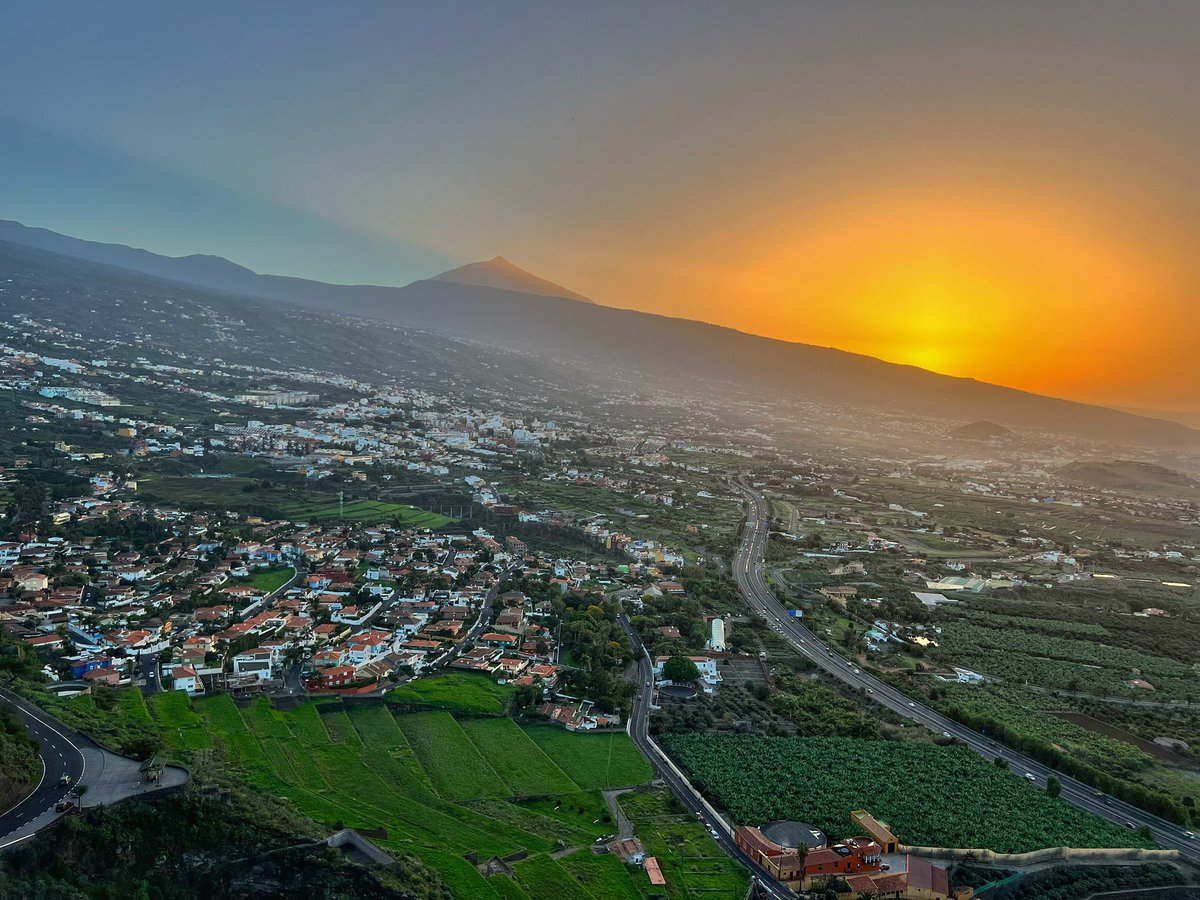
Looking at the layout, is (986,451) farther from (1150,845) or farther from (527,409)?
(1150,845)

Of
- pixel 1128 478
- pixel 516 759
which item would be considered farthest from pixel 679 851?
pixel 1128 478

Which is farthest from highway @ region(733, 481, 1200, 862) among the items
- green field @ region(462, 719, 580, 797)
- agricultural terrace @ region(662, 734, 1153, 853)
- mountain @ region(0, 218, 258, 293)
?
mountain @ region(0, 218, 258, 293)

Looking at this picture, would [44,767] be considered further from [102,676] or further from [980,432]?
[980,432]

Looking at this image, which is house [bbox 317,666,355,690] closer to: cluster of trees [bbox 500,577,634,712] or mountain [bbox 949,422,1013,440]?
cluster of trees [bbox 500,577,634,712]

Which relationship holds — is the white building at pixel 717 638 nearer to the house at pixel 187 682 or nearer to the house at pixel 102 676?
the house at pixel 187 682

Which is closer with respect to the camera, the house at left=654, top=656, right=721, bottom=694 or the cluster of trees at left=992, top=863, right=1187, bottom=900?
the cluster of trees at left=992, top=863, right=1187, bottom=900

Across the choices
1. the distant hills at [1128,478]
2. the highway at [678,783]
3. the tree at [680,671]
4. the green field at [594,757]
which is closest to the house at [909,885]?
the highway at [678,783]
